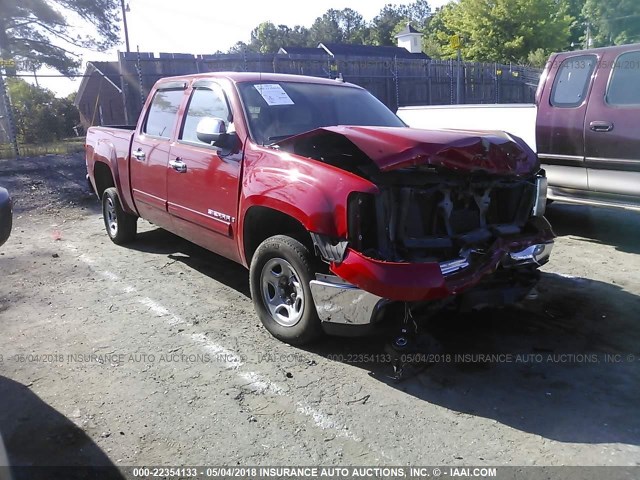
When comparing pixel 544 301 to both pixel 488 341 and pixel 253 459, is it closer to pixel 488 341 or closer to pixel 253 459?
pixel 488 341

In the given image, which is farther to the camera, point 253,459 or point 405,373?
point 405,373

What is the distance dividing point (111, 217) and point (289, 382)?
451 cm

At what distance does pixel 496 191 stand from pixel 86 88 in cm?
3177

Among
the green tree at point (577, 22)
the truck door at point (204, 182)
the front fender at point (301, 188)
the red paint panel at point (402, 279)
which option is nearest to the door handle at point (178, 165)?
→ the truck door at point (204, 182)

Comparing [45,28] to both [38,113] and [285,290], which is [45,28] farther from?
[285,290]

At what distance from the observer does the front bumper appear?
3.19 m

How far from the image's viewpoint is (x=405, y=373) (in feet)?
12.0

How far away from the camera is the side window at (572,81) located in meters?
6.51

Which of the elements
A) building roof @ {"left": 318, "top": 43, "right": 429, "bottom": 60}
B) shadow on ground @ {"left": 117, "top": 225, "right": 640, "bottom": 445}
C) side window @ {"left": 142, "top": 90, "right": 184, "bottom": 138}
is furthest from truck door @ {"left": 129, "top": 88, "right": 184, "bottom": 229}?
building roof @ {"left": 318, "top": 43, "right": 429, "bottom": 60}

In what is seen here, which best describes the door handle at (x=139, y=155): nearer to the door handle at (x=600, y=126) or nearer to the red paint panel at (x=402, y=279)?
the red paint panel at (x=402, y=279)

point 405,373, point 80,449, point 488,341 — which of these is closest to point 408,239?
point 405,373

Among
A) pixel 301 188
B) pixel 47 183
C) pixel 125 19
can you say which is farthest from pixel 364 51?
pixel 301 188

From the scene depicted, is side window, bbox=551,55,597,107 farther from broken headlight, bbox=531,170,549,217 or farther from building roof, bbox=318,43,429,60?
building roof, bbox=318,43,429,60

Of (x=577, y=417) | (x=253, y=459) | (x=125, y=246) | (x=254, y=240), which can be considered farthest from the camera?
(x=125, y=246)
